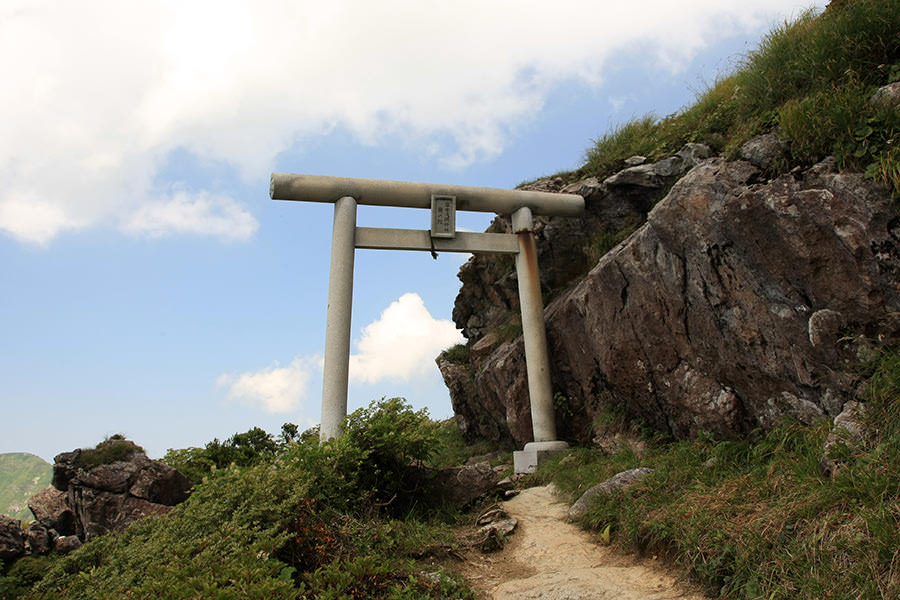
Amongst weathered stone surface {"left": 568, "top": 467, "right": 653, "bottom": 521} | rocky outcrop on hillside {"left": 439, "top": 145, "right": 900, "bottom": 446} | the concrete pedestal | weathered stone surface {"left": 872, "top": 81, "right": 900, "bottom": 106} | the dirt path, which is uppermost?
weathered stone surface {"left": 872, "top": 81, "right": 900, "bottom": 106}

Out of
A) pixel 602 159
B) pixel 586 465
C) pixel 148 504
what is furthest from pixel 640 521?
pixel 602 159

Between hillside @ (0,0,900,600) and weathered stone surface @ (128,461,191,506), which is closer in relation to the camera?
hillside @ (0,0,900,600)

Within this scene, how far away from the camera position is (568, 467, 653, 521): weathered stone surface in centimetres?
646

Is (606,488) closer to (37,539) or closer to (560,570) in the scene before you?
(560,570)

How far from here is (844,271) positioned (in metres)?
5.47

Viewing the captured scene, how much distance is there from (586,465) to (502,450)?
13.8 ft

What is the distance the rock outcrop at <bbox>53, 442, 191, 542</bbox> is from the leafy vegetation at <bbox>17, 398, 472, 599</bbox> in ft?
3.99

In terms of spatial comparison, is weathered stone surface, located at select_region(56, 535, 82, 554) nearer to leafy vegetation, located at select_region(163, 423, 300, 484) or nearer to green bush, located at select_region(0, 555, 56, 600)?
green bush, located at select_region(0, 555, 56, 600)

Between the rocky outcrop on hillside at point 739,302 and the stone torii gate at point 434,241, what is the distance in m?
0.73

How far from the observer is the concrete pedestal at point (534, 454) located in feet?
34.4

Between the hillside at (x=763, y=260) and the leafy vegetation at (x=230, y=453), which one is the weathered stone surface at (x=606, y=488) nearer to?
the hillside at (x=763, y=260)

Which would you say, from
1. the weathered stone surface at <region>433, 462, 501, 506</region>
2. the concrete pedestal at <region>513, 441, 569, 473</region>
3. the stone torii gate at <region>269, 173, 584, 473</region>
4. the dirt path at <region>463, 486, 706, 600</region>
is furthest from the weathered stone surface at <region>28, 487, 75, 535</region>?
the concrete pedestal at <region>513, 441, 569, 473</region>

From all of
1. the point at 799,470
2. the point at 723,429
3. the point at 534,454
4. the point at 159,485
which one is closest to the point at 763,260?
the point at 723,429

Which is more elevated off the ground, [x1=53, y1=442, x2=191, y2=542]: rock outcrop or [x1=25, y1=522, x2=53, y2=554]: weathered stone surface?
[x1=53, y1=442, x2=191, y2=542]: rock outcrop
